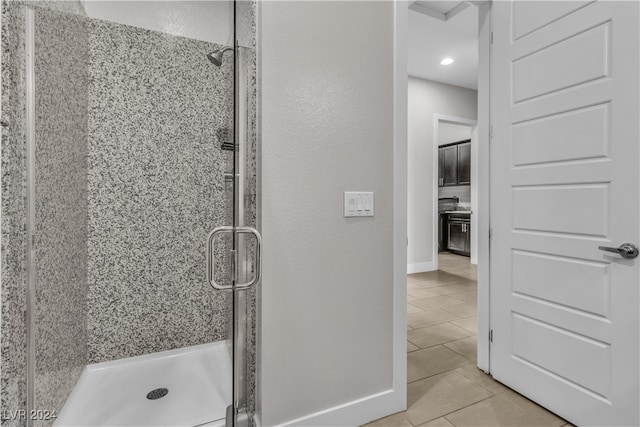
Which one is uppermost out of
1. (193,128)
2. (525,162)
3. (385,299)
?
(193,128)

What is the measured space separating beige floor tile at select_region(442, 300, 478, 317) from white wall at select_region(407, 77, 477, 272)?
1361 mm

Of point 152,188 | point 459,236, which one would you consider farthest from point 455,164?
point 152,188

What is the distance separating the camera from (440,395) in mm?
1658

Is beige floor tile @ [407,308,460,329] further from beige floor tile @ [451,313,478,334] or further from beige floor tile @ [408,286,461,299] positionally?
beige floor tile @ [408,286,461,299]

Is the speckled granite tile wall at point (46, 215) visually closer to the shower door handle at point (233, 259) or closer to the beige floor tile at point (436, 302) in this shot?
the shower door handle at point (233, 259)

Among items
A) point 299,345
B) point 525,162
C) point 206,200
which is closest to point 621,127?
point 525,162

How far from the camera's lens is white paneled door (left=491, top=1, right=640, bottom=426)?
124 centimetres

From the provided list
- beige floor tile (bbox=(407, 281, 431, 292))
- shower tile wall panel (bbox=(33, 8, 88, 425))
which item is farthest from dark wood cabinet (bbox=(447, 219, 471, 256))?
shower tile wall panel (bbox=(33, 8, 88, 425))

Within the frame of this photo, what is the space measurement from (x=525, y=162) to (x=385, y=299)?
1.07 meters

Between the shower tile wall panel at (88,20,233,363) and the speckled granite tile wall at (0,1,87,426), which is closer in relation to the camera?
the speckled granite tile wall at (0,1,87,426)

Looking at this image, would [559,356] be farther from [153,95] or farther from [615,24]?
[153,95]

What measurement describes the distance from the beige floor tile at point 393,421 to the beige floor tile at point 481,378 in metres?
0.59

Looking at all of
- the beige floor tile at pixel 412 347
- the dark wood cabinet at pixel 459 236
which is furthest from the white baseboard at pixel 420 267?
the beige floor tile at pixel 412 347

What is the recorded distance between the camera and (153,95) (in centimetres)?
176
